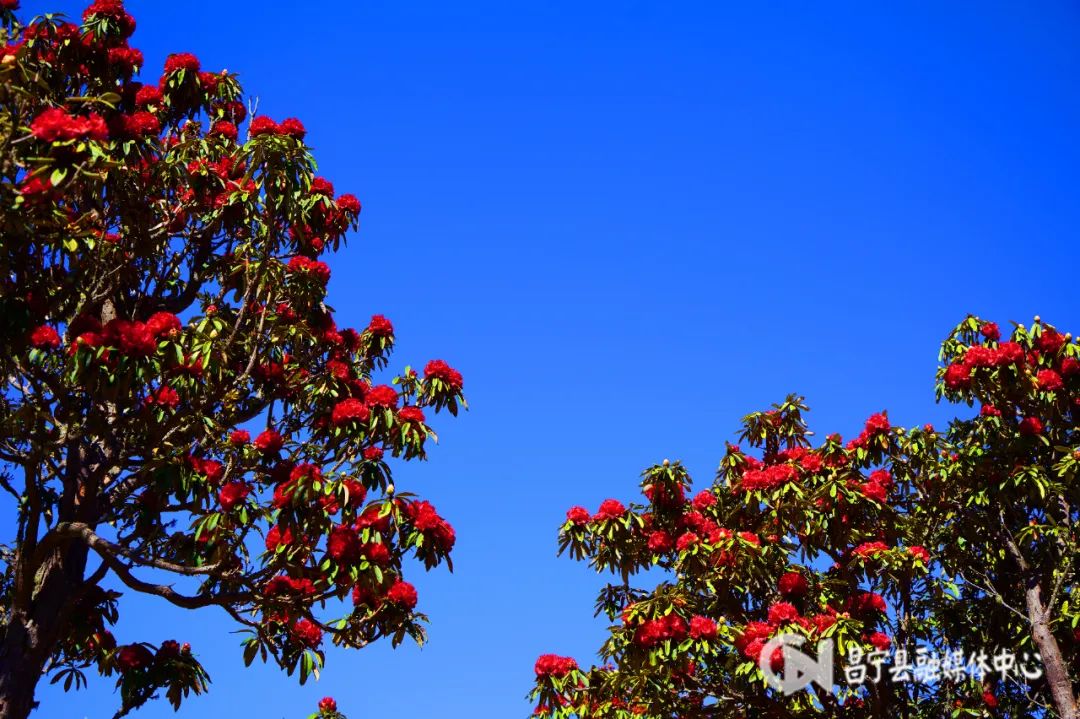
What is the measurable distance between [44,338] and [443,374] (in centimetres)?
391

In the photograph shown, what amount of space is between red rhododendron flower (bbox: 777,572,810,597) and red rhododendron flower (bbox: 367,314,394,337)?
5.74m

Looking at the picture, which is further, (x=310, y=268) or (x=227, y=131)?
(x=227, y=131)

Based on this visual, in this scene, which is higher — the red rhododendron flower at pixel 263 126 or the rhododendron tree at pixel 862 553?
the red rhododendron flower at pixel 263 126

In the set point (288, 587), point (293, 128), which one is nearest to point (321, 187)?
point (293, 128)

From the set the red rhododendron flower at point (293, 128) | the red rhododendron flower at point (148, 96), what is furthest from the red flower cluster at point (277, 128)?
the red rhododendron flower at point (148, 96)

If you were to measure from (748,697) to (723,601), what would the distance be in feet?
3.99

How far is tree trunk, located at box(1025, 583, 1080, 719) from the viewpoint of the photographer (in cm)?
1234

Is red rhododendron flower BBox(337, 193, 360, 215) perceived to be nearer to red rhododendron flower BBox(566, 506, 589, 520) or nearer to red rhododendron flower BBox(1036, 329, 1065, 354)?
red rhododendron flower BBox(566, 506, 589, 520)

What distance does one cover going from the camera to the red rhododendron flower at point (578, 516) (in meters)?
12.8

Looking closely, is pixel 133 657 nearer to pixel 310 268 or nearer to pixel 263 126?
pixel 310 268

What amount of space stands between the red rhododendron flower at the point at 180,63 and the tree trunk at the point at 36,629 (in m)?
5.59

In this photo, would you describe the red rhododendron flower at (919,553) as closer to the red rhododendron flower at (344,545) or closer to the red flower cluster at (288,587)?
the red rhododendron flower at (344,545)

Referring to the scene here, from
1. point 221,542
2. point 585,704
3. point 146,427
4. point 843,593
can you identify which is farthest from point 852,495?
point 146,427

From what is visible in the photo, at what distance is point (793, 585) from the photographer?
12102 millimetres
